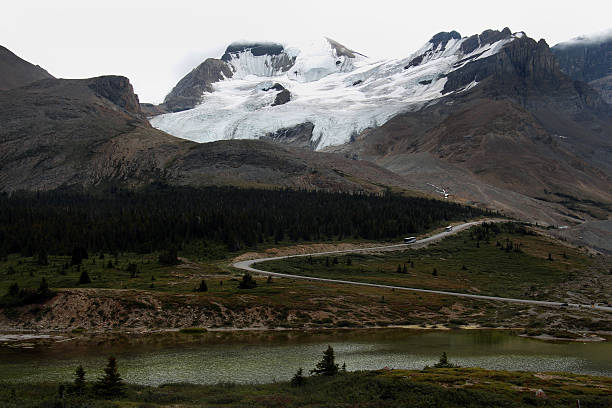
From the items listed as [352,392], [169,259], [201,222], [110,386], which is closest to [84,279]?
[169,259]

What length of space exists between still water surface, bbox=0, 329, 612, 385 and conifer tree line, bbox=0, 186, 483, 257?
54.0 m

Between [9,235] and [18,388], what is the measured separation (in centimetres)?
9424

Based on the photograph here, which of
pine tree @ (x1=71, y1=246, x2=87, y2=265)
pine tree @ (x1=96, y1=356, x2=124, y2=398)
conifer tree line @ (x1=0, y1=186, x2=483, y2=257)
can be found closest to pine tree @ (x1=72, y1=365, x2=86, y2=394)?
pine tree @ (x1=96, y1=356, x2=124, y2=398)

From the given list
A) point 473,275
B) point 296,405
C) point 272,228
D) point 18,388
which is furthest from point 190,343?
point 272,228

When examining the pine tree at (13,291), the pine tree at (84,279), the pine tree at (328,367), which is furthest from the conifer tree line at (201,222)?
the pine tree at (328,367)

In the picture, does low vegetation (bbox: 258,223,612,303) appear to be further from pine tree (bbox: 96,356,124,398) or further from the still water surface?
pine tree (bbox: 96,356,124,398)

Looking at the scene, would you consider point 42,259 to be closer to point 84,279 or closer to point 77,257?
point 77,257

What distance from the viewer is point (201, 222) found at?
5404 inches

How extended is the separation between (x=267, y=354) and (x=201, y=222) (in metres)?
89.6

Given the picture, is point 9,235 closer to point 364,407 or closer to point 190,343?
point 190,343

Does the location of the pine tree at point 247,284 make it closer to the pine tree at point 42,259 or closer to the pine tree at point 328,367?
the pine tree at point 42,259

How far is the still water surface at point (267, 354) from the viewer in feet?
143

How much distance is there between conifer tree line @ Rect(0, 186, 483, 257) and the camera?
120 meters

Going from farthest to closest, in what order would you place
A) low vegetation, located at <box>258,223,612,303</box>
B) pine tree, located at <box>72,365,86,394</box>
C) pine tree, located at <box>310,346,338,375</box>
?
low vegetation, located at <box>258,223,612,303</box>, pine tree, located at <box>310,346,338,375</box>, pine tree, located at <box>72,365,86,394</box>
